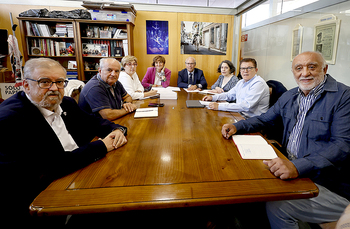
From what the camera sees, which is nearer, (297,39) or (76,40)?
(297,39)

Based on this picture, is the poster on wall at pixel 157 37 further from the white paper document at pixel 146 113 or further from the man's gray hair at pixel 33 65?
the man's gray hair at pixel 33 65

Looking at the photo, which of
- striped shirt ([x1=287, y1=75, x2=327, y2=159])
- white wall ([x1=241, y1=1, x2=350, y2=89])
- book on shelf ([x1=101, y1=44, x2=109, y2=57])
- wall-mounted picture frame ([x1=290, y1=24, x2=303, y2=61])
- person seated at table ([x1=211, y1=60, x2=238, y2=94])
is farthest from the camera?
book on shelf ([x1=101, y1=44, x2=109, y2=57])

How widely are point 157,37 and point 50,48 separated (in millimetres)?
2412

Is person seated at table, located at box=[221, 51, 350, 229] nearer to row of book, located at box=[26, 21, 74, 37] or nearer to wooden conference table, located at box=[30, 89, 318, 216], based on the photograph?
wooden conference table, located at box=[30, 89, 318, 216]

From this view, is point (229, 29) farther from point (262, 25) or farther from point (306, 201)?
point (306, 201)

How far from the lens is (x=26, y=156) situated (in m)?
0.91

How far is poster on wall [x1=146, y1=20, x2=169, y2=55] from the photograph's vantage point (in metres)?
4.56

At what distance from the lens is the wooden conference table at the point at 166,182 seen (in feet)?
2.38

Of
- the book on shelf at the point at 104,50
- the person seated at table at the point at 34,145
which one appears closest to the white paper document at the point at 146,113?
the person seated at table at the point at 34,145

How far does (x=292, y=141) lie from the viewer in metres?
1.44

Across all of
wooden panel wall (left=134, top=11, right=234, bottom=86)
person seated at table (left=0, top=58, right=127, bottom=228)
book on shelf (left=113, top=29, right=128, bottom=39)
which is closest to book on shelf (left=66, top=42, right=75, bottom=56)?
book on shelf (left=113, top=29, right=128, bottom=39)

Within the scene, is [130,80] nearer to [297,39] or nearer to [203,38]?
[297,39]

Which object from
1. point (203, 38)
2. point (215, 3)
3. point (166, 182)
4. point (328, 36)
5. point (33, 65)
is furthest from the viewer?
point (215, 3)

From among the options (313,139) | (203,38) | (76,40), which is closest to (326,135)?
(313,139)
